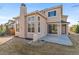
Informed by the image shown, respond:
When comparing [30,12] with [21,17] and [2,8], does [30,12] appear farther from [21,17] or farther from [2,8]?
[2,8]

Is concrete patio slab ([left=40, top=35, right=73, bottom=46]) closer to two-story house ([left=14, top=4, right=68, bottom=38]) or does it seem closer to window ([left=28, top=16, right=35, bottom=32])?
two-story house ([left=14, top=4, right=68, bottom=38])

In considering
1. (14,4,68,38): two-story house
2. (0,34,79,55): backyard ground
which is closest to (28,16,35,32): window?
(14,4,68,38): two-story house

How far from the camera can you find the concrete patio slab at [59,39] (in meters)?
4.21

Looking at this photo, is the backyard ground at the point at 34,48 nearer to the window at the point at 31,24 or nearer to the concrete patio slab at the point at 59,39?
the concrete patio slab at the point at 59,39

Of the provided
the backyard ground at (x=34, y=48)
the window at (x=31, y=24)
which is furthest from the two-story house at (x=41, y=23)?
the backyard ground at (x=34, y=48)

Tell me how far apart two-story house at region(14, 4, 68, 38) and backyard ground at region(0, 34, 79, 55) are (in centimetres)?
13

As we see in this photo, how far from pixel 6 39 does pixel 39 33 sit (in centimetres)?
57

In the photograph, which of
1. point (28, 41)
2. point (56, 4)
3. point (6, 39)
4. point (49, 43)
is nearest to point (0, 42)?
point (6, 39)

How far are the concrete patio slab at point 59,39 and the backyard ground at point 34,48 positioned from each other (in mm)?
54

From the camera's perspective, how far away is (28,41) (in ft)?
13.9

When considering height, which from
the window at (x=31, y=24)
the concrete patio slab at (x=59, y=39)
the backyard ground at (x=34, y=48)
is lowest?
the backyard ground at (x=34, y=48)

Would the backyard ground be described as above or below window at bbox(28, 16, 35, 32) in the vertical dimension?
below

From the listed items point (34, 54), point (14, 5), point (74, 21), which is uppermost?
point (14, 5)

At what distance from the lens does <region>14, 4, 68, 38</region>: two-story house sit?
421 centimetres
